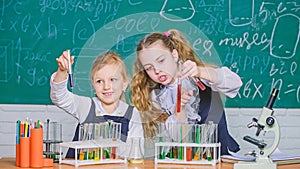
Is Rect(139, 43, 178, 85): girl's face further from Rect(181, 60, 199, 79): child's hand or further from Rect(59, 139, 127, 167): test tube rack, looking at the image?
Rect(59, 139, 127, 167): test tube rack

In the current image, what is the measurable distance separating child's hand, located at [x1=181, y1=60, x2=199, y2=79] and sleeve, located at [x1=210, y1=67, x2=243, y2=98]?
11cm

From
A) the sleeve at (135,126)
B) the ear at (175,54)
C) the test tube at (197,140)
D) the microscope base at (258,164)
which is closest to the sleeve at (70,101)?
the sleeve at (135,126)

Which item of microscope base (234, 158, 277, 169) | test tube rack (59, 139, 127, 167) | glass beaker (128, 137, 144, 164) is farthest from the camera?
glass beaker (128, 137, 144, 164)

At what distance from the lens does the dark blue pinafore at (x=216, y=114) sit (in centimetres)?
Result: 286

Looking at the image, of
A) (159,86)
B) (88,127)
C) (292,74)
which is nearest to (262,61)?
(292,74)

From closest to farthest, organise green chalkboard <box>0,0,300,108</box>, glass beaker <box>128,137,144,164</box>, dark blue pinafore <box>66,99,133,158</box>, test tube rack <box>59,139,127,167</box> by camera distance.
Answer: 1. test tube rack <box>59,139,127,167</box>
2. glass beaker <box>128,137,144,164</box>
3. dark blue pinafore <box>66,99,133,158</box>
4. green chalkboard <box>0,0,300,108</box>

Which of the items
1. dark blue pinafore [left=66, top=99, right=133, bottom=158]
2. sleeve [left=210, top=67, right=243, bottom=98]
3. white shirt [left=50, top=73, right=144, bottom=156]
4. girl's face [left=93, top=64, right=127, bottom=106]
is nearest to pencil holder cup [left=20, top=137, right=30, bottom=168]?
dark blue pinafore [left=66, top=99, right=133, bottom=158]

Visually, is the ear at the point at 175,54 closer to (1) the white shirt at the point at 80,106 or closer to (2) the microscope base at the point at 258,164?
(1) the white shirt at the point at 80,106

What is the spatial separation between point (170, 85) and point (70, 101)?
18.9 inches

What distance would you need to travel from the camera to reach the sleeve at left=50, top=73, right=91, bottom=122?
278 centimetres

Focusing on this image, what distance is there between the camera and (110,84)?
110 inches

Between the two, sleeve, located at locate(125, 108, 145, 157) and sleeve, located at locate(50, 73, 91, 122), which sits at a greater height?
sleeve, located at locate(50, 73, 91, 122)

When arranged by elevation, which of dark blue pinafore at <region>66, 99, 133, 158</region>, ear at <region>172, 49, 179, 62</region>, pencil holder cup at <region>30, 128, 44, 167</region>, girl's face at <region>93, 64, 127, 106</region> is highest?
ear at <region>172, 49, 179, 62</region>

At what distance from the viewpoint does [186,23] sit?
3.15m
